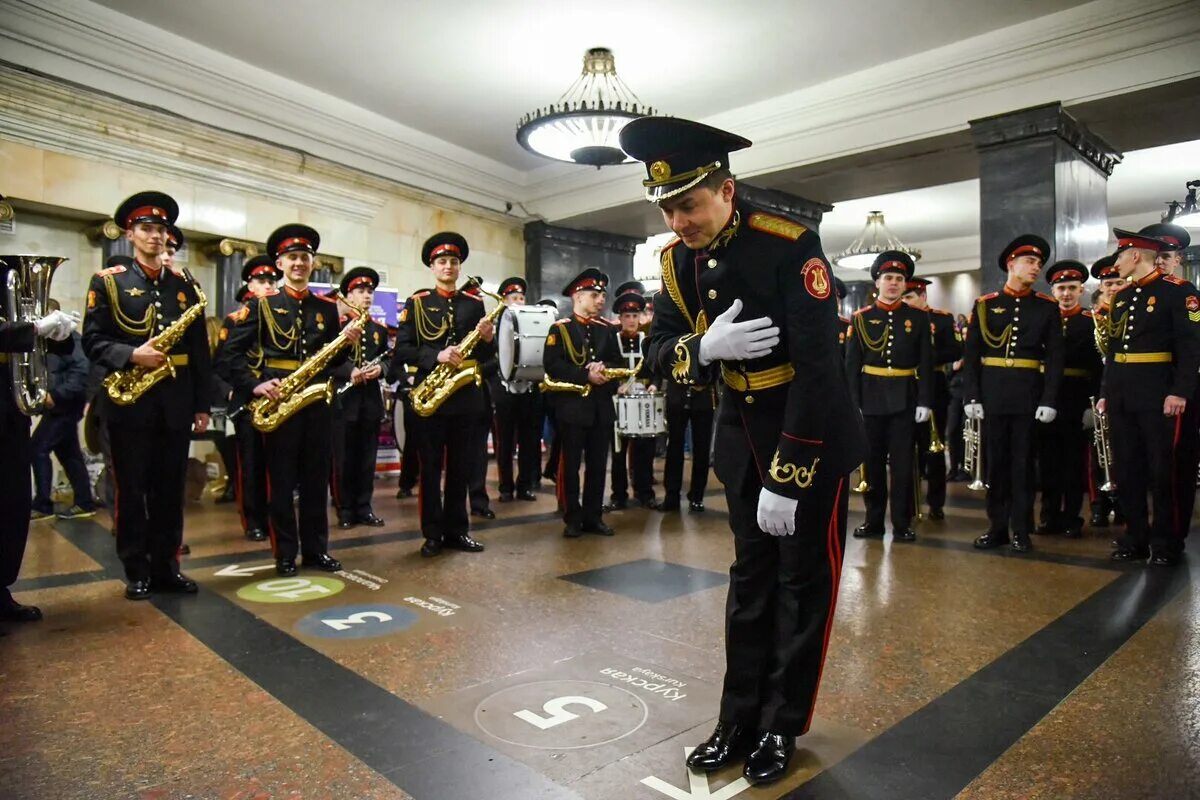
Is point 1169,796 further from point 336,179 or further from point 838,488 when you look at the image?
point 336,179

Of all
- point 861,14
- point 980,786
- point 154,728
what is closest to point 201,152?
point 861,14

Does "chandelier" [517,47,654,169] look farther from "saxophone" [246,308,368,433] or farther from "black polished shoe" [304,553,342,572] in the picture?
"black polished shoe" [304,553,342,572]

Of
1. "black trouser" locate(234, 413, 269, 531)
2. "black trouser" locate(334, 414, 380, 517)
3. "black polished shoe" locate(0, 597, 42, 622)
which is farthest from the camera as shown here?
"black trouser" locate(334, 414, 380, 517)

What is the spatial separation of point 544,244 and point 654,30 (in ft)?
17.5

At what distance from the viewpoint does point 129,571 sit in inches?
167

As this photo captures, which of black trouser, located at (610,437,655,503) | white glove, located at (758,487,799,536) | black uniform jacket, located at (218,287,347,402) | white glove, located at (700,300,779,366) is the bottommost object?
black trouser, located at (610,437,655,503)

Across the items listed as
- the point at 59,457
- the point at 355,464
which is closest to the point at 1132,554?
the point at 355,464

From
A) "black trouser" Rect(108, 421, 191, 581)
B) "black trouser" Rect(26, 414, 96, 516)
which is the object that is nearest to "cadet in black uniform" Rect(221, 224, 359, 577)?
"black trouser" Rect(108, 421, 191, 581)

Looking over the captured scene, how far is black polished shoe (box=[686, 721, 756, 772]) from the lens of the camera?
2.29 meters

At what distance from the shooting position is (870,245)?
56.1 feet

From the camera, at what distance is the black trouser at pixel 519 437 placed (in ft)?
27.1

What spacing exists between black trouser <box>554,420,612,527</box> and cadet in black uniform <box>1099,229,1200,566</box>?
3.52m

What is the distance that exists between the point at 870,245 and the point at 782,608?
1624 cm

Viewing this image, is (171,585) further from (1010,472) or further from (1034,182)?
(1034,182)
